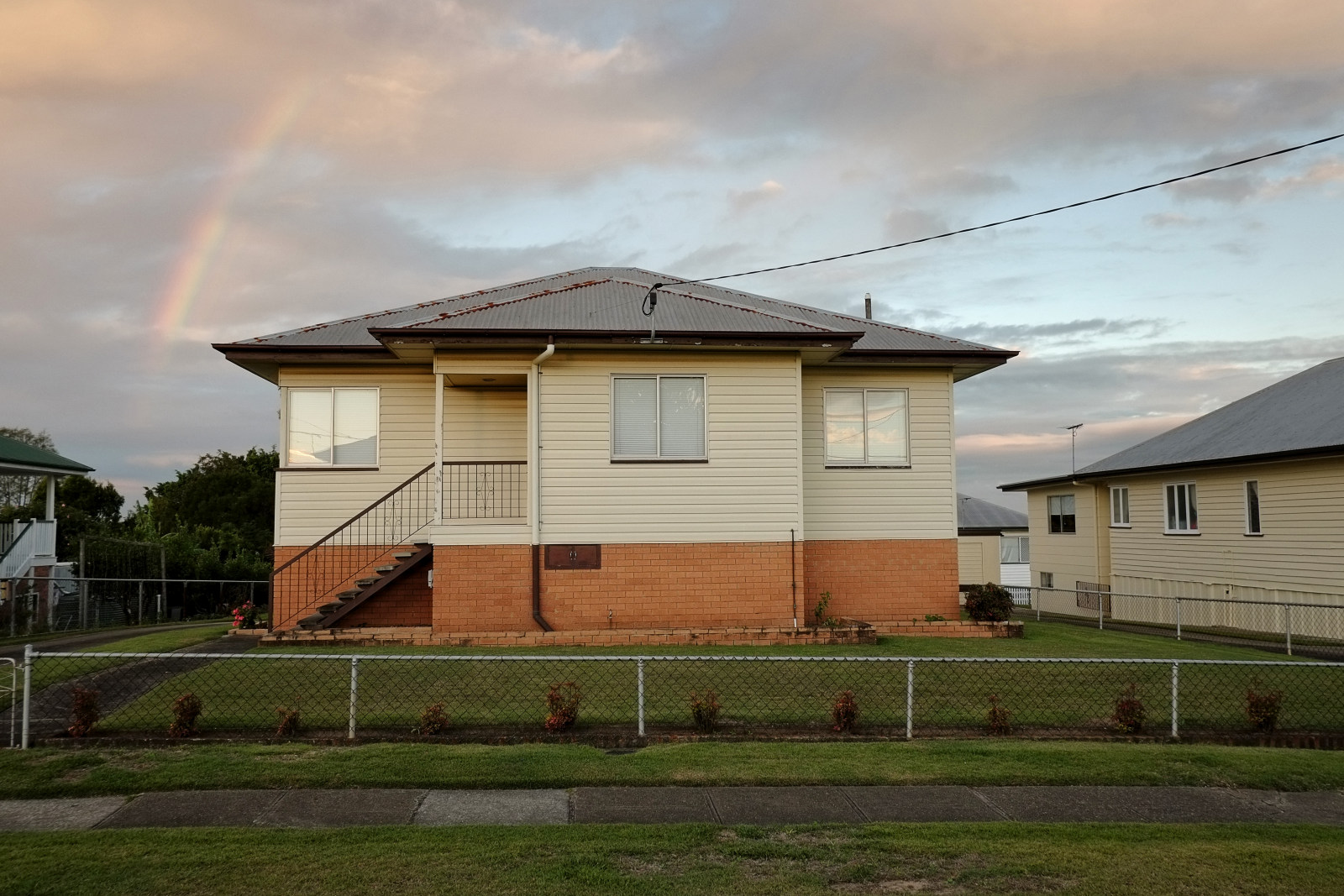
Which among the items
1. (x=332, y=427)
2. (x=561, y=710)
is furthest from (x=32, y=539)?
(x=561, y=710)

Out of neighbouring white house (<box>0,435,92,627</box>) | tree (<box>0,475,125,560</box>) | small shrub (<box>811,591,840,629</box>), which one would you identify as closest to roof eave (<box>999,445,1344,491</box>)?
small shrub (<box>811,591,840,629</box>)

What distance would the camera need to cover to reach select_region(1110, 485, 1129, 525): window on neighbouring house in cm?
2802

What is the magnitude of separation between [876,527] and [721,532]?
318cm

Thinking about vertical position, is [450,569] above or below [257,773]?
above

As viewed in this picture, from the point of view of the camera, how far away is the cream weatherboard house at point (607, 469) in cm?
1483

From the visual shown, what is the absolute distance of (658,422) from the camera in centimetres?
1523

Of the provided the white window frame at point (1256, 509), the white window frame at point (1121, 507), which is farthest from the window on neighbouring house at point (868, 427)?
the white window frame at point (1121, 507)

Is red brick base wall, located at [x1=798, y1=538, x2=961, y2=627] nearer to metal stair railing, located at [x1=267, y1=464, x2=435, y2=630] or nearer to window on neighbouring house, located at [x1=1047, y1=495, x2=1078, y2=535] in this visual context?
metal stair railing, located at [x1=267, y1=464, x2=435, y2=630]

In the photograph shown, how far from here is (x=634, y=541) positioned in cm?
1504

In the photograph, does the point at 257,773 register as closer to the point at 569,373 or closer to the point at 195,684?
the point at 195,684

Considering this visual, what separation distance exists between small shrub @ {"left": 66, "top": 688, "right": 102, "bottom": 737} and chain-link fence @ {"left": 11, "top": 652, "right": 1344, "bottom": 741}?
1 cm

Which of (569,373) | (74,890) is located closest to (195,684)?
(74,890)

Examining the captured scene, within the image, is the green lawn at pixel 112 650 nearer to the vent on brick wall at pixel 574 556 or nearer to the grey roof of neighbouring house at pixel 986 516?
the vent on brick wall at pixel 574 556

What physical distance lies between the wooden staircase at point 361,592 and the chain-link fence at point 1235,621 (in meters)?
12.3
